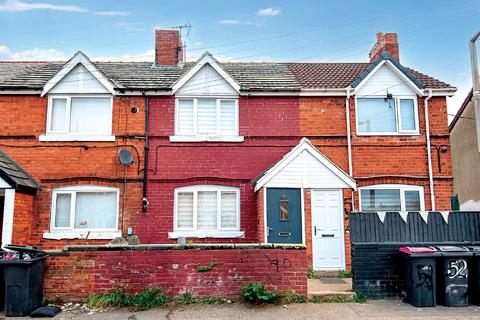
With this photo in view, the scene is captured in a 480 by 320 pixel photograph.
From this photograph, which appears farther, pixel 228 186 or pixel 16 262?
pixel 228 186

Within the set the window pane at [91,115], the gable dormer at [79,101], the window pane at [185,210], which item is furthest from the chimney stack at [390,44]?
the window pane at [91,115]

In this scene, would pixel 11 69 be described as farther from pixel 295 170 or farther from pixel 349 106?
pixel 349 106

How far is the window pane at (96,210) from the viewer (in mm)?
12195

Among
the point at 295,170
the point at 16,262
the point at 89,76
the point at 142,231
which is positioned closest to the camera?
the point at 16,262

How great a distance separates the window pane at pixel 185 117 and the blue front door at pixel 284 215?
11.6 feet

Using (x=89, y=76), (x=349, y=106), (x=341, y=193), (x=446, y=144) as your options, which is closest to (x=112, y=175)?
(x=89, y=76)

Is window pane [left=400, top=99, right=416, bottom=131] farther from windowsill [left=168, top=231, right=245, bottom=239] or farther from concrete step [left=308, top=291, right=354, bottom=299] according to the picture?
concrete step [left=308, top=291, right=354, bottom=299]

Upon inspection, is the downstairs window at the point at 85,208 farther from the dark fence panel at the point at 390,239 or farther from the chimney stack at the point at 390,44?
the chimney stack at the point at 390,44

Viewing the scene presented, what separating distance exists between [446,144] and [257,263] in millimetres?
8322

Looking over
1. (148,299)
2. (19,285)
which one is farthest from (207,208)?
(19,285)

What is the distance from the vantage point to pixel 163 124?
12.8 meters

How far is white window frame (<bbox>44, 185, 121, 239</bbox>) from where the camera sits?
39.1 feet

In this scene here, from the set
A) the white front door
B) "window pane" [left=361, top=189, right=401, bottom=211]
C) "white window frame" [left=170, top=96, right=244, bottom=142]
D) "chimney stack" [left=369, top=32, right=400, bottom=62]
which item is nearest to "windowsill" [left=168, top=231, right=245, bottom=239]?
the white front door

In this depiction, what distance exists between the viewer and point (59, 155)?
12406 mm
